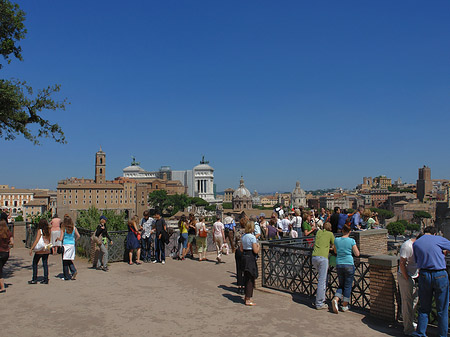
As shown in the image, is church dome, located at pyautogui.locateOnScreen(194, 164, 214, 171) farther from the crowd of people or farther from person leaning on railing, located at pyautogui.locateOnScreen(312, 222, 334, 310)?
person leaning on railing, located at pyautogui.locateOnScreen(312, 222, 334, 310)

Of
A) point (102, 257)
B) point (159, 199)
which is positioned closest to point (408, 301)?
point (102, 257)

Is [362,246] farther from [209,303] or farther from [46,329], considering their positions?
[46,329]

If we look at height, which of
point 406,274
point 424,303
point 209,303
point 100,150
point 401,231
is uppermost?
point 100,150

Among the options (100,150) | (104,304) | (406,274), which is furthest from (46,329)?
(100,150)

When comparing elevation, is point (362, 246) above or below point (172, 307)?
above

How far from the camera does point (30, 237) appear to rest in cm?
1594

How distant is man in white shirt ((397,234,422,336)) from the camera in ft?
19.0

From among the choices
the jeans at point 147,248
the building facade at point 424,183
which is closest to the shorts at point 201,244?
the jeans at point 147,248

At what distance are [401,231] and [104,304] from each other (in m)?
91.5

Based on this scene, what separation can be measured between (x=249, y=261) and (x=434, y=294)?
10.5ft

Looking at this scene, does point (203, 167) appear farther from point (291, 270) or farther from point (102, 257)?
point (291, 270)

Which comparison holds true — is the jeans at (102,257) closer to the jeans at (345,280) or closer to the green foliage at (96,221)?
the green foliage at (96,221)

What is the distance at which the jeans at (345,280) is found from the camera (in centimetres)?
682

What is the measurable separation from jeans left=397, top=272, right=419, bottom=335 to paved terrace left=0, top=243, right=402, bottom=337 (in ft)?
0.83
